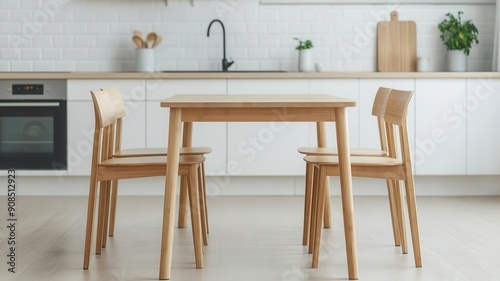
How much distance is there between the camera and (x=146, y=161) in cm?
356

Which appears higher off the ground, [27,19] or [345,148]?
[27,19]

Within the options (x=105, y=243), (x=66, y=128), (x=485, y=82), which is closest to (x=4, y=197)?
(x=66, y=128)

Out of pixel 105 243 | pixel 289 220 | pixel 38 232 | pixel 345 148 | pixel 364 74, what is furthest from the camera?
pixel 364 74

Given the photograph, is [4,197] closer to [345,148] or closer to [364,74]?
[364,74]

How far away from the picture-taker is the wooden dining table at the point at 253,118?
10.7 feet

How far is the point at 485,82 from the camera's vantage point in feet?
18.5

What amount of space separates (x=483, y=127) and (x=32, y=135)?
3249mm

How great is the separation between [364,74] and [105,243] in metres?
2.43

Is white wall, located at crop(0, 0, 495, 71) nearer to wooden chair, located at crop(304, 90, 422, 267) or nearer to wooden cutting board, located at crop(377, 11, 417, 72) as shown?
wooden cutting board, located at crop(377, 11, 417, 72)

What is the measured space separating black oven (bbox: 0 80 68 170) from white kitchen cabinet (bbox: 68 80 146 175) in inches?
2.2

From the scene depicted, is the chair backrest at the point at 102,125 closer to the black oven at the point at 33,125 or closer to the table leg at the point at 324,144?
the table leg at the point at 324,144

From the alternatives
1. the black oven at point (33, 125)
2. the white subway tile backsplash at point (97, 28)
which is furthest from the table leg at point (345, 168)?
the white subway tile backsplash at point (97, 28)

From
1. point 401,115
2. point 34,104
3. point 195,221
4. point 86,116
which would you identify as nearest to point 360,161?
A: point 401,115

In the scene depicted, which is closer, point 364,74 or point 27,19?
point 364,74
